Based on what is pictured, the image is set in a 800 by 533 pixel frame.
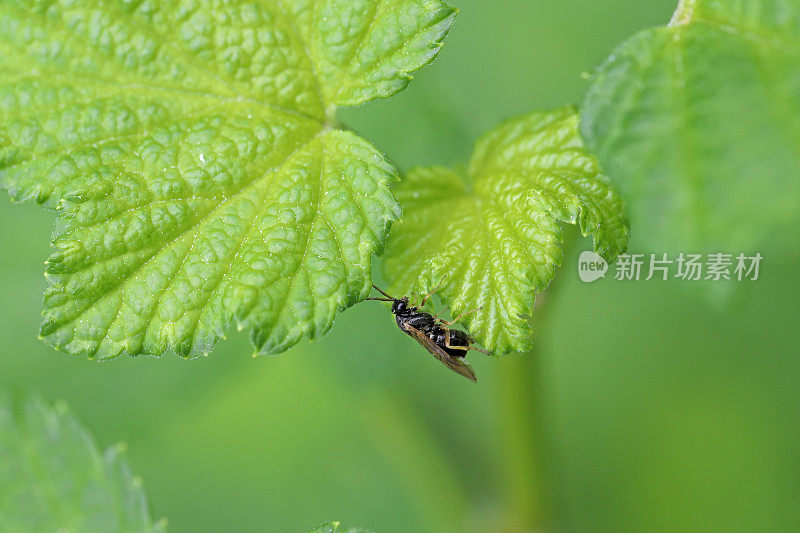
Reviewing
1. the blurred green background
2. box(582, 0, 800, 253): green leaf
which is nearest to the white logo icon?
the blurred green background

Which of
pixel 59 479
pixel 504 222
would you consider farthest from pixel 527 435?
pixel 59 479

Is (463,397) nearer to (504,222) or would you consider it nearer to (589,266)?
(589,266)

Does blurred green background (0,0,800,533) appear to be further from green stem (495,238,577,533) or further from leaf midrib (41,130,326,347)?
leaf midrib (41,130,326,347)

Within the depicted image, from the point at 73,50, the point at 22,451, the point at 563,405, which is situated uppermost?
the point at 73,50

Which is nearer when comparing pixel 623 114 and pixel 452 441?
pixel 623 114

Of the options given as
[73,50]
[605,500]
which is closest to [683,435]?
[605,500]

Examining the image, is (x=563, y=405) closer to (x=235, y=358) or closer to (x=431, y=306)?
(x=235, y=358)

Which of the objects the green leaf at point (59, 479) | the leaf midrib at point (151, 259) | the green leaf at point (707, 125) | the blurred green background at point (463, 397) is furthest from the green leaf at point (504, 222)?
the blurred green background at point (463, 397)

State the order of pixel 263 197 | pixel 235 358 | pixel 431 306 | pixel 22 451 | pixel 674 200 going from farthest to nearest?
pixel 235 358 < pixel 22 451 < pixel 431 306 < pixel 263 197 < pixel 674 200
